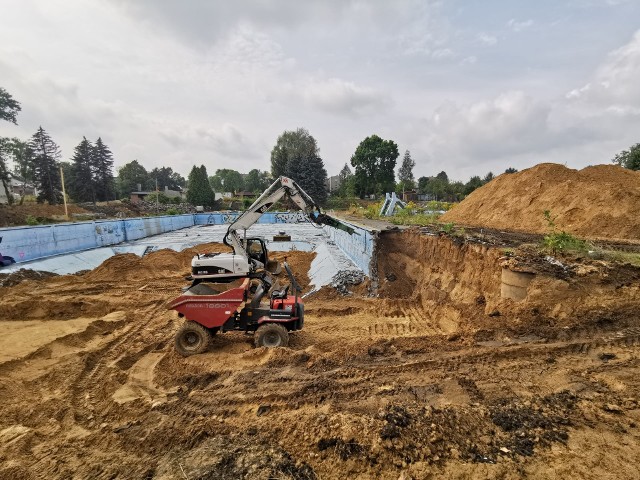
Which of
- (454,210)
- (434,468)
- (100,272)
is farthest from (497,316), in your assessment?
(454,210)

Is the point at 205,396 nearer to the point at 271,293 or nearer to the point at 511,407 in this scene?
the point at 271,293

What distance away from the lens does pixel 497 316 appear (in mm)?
6172

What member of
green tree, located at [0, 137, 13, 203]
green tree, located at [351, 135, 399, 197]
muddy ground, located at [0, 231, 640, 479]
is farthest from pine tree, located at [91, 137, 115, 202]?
muddy ground, located at [0, 231, 640, 479]

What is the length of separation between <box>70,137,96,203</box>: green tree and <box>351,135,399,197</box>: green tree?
42.7 metres

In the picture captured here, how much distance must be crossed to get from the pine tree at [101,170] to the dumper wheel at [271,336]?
5455 centimetres

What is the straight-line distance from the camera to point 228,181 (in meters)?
98.9

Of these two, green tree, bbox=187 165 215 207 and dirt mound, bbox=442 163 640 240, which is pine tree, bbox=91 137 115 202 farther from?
dirt mound, bbox=442 163 640 240

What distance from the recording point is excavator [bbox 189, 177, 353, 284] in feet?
21.6

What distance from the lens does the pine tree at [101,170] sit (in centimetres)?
4972

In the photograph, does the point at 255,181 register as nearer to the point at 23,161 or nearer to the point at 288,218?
the point at 23,161

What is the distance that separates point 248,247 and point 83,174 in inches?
2086

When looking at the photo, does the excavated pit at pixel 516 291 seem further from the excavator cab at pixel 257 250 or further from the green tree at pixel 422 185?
the green tree at pixel 422 185

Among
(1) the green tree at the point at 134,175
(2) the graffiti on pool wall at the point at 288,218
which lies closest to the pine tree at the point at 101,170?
(1) the green tree at the point at 134,175

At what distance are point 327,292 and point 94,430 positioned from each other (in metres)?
6.50
